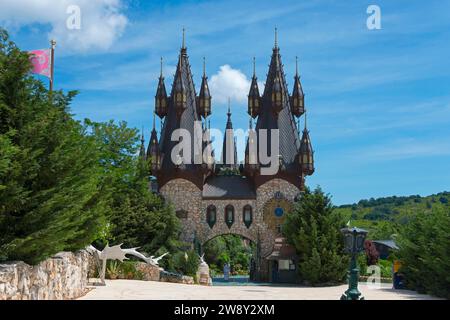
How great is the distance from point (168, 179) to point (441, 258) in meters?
23.0

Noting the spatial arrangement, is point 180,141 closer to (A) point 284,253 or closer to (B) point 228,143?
(B) point 228,143

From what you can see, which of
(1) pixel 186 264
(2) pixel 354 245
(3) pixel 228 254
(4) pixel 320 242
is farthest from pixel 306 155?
(2) pixel 354 245

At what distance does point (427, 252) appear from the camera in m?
22.0

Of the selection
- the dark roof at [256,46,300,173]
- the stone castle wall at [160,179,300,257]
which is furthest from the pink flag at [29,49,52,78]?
the dark roof at [256,46,300,173]

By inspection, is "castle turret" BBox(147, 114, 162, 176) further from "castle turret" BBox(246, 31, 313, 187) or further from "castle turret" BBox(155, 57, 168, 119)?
"castle turret" BBox(246, 31, 313, 187)

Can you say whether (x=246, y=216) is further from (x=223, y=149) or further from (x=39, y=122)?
(x=39, y=122)

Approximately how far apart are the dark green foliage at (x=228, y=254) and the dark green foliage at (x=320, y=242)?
69.8 feet

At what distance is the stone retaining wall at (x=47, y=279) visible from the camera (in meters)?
11.1

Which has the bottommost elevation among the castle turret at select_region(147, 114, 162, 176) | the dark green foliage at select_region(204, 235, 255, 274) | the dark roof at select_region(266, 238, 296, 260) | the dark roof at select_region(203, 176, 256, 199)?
the dark green foliage at select_region(204, 235, 255, 274)

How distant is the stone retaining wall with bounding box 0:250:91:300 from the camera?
36.6ft

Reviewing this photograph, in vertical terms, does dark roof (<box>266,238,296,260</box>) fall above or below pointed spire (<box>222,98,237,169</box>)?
below

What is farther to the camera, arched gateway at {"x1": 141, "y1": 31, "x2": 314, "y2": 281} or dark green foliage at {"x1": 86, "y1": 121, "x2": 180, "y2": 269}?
arched gateway at {"x1": 141, "y1": 31, "x2": 314, "y2": 281}

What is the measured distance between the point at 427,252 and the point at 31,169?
1542cm

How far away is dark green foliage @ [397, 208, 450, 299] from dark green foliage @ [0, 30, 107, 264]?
41.8 ft
